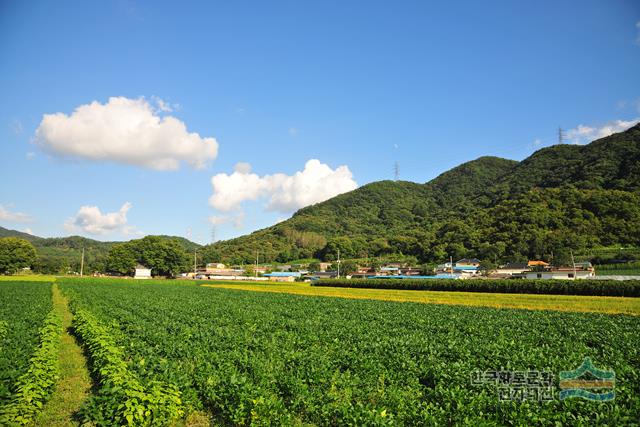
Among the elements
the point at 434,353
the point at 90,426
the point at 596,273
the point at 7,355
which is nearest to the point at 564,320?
the point at 434,353

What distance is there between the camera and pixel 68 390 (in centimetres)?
1278

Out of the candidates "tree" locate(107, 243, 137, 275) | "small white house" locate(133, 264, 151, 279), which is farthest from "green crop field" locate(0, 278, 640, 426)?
"tree" locate(107, 243, 137, 275)

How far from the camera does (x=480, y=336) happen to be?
18188 mm

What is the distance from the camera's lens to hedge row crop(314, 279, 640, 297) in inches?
1725

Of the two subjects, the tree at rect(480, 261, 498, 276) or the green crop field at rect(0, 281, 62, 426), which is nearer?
the green crop field at rect(0, 281, 62, 426)

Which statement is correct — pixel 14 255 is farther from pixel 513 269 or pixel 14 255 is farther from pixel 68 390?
pixel 513 269

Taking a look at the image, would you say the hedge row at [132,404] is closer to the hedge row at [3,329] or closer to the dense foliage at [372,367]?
the dense foliage at [372,367]

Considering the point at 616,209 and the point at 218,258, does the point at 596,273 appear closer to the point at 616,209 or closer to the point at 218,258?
the point at 616,209

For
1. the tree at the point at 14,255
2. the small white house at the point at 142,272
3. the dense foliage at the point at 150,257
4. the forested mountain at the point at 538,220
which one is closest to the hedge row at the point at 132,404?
the forested mountain at the point at 538,220

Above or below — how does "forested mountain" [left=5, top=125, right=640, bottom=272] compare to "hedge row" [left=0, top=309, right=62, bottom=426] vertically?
above

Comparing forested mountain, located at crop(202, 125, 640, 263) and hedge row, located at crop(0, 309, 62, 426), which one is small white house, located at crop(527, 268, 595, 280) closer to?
forested mountain, located at crop(202, 125, 640, 263)

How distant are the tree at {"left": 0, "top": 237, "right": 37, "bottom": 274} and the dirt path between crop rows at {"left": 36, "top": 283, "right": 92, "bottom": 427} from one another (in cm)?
11548

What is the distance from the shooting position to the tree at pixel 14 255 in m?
108

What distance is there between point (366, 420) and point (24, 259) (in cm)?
13758
